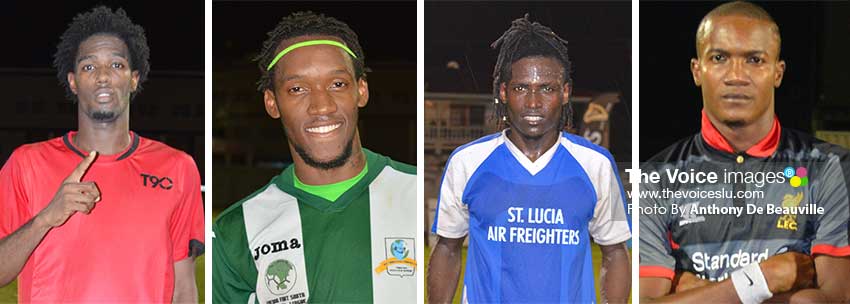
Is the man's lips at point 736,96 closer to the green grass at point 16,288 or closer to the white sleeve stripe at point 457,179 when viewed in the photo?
the white sleeve stripe at point 457,179

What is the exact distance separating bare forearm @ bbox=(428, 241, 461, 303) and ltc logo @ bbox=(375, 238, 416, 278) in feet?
0.36

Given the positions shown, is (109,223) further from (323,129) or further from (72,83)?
(323,129)

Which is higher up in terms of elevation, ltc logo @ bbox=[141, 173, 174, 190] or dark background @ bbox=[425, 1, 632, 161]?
dark background @ bbox=[425, 1, 632, 161]

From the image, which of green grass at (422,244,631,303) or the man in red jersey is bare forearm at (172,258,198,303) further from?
green grass at (422,244,631,303)

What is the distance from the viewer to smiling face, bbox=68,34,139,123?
6102 millimetres

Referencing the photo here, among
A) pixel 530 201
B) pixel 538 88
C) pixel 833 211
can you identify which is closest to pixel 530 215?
pixel 530 201

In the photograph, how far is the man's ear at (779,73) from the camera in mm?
6203

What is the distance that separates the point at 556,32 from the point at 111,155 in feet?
7.57

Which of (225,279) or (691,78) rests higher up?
(691,78)

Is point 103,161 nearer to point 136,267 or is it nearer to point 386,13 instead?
point 136,267

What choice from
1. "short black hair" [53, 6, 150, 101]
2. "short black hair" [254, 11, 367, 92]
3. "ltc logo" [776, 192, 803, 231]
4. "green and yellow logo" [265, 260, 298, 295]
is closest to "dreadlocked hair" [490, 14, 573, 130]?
"short black hair" [254, 11, 367, 92]

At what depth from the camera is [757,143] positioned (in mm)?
6223

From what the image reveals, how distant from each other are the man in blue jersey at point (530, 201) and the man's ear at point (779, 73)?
92cm

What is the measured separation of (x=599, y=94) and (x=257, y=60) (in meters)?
1.73
